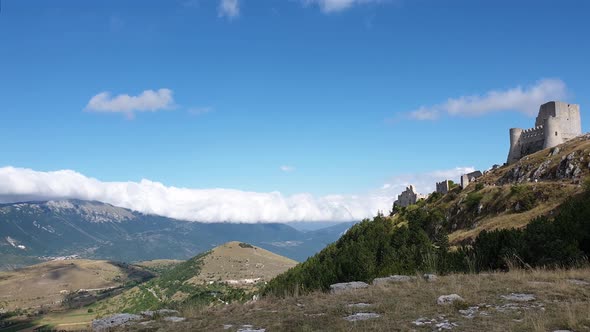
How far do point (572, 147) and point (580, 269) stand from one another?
5887 cm

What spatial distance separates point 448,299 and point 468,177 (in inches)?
3435

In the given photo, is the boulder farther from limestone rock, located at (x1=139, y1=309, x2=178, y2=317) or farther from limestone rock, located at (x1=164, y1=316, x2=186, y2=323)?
limestone rock, located at (x1=164, y1=316, x2=186, y2=323)

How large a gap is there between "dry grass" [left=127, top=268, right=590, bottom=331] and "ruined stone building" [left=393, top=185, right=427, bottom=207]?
99.2 meters

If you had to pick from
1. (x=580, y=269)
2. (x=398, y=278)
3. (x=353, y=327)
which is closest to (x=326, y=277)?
(x=398, y=278)

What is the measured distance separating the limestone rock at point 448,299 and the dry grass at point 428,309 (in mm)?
286

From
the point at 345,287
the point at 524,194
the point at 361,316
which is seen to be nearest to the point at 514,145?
the point at 524,194

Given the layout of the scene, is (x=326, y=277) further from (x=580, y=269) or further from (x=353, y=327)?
(x=353, y=327)

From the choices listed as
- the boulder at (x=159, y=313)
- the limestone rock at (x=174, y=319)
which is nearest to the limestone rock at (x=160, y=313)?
the boulder at (x=159, y=313)

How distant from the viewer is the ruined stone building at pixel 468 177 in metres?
Result: 89.7

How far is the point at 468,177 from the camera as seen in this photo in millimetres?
93812

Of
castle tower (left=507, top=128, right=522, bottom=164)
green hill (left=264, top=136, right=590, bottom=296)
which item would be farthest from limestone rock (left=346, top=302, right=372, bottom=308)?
castle tower (left=507, top=128, right=522, bottom=164)

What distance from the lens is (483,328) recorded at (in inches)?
418

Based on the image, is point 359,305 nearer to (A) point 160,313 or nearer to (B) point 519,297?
(B) point 519,297

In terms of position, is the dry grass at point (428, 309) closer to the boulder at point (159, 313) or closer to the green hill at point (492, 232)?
the boulder at point (159, 313)
